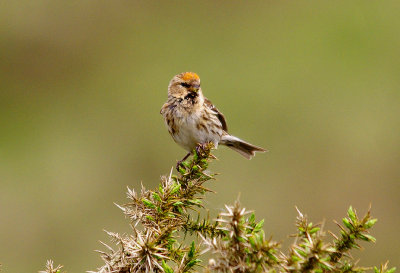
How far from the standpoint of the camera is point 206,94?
382 inches

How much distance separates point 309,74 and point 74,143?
11.4ft

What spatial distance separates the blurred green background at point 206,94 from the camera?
8148 mm

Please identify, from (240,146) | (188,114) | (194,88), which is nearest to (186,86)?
(194,88)

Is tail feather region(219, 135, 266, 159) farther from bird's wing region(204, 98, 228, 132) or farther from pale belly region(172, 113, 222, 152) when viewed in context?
pale belly region(172, 113, 222, 152)

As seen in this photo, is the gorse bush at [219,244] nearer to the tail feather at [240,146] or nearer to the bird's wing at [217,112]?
the bird's wing at [217,112]

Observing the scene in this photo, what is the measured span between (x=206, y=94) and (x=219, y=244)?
24.7ft

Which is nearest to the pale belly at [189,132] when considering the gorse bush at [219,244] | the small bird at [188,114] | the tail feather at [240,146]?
the small bird at [188,114]

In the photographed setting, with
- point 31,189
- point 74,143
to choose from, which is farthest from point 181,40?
point 31,189

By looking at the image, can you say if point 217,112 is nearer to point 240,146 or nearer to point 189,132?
point 240,146

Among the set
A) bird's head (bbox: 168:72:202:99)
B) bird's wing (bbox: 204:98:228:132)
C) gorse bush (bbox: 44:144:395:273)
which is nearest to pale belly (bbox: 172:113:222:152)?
bird's head (bbox: 168:72:202:99)

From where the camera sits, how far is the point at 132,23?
40.5ft

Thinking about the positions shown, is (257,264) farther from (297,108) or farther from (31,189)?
(297,108)

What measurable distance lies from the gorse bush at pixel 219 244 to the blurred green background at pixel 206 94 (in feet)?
14.7

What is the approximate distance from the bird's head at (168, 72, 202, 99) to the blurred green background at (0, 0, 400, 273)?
2345 mm
